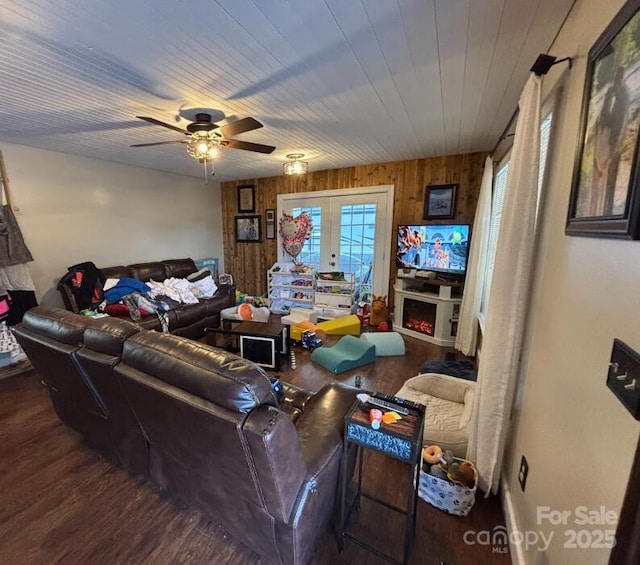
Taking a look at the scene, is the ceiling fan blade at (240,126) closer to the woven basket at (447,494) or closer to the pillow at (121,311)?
the pillow at (121,311)

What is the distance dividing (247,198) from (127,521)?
4.96m

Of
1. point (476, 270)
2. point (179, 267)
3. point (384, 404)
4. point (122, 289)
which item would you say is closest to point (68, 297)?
point (122, 289)

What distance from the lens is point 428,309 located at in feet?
12.4

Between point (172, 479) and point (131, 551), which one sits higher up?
point (172, 479)

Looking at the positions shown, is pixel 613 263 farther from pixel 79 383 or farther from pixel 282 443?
pixel 79 383

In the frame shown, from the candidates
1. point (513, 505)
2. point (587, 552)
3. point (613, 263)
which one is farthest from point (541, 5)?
point (513, 505)

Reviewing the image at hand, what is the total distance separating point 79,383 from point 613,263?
2302mm

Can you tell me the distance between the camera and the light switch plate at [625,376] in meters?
0.62

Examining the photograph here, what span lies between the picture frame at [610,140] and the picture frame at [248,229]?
196 inches

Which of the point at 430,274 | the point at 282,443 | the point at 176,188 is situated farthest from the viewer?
the point at 176,188

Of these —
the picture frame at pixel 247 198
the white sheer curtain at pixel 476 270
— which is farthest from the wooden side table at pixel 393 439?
the picture frame at pixel 247 198

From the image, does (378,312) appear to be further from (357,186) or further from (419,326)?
(357,186)

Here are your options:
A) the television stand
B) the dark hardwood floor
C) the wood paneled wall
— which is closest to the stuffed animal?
the television stand

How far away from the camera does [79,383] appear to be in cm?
155
